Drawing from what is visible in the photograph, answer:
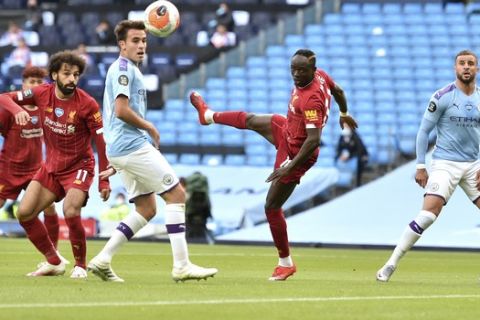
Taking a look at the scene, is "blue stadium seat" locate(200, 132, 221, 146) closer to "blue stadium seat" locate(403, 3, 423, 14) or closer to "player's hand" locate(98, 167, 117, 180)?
"blue stadium seat" locate(403, 3, 423, 14)

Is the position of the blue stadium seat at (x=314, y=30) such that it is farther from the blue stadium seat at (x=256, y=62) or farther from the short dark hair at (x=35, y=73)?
the short dark hair at (x=35, y=73)

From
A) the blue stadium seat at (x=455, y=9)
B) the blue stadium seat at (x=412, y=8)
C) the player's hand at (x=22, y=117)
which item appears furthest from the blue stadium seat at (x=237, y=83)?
the player's hand at (x=22, y=117)

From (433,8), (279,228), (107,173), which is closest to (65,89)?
(107,173)

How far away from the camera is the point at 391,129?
28781 mm

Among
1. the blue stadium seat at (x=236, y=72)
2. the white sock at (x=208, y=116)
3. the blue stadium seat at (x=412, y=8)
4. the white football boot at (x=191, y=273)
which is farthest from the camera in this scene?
the blue stadium seat at (x=412, y=8)

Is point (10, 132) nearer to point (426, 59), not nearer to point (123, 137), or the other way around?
point (123, 137)

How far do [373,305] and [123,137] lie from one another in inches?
123

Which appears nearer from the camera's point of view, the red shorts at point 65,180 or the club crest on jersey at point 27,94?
the red shorts at point 65,180

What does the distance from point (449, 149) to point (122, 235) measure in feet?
11.2

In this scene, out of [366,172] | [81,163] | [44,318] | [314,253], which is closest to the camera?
[44,318]

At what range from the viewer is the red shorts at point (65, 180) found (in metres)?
12.1

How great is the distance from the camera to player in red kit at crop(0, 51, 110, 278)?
12156mm

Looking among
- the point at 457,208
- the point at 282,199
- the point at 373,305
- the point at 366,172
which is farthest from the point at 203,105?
the point at 366,172

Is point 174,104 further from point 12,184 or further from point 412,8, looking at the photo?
point 12,184
